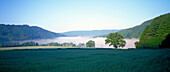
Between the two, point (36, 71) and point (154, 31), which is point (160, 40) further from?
point (36, 71)

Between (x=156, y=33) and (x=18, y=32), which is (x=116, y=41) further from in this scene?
(x=18, y=32)

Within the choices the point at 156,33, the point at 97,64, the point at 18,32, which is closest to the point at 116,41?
the point at 156,33

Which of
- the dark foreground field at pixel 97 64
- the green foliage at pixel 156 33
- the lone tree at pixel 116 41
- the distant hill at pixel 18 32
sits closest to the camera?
the dark foreground field at pixel 97 64

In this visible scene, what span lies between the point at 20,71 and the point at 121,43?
67.9 metres

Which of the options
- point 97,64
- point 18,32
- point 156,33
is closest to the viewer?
point 97,64

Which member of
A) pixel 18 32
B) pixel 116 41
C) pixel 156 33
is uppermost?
pixel 18 32

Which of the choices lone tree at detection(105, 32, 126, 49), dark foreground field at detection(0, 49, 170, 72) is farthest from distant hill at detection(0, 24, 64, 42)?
dark foreground field at detection(0, 49, 170, 72)

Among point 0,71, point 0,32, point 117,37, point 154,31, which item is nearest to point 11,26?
point 0,32

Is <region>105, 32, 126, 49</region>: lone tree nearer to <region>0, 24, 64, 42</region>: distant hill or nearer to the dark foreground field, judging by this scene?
the dark foreground field

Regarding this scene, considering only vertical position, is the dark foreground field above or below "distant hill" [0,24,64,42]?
below

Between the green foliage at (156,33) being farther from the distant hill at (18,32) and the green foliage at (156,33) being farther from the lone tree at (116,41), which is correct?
the distant hill at (18,32)

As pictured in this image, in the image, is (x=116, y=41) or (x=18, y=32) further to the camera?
(x=18, y=32)

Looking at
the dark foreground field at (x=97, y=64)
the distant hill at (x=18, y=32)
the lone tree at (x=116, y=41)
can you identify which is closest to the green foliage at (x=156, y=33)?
the lone tree at (x=116, y=41)

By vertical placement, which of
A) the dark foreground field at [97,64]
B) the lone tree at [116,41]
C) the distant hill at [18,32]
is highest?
the distant hill at [18,32]
